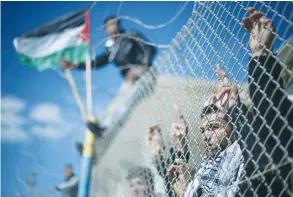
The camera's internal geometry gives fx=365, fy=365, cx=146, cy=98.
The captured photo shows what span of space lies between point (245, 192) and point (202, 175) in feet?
1.29

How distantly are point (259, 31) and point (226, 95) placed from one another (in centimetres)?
33

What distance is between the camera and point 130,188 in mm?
2580

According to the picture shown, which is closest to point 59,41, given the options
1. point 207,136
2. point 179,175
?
point 179,175

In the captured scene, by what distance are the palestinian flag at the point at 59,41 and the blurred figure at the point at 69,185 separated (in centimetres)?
170

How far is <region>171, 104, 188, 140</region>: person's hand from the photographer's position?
85.7 inches

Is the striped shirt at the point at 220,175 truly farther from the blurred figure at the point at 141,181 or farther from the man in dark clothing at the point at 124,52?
the man in dark clothing at the point at 124,52

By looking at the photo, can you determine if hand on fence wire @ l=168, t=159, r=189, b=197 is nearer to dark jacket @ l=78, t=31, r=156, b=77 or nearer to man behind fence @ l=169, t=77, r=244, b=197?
man behind fence @ l=169, t=77, r=244, b=197

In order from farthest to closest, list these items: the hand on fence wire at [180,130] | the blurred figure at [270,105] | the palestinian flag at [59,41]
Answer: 1. the palestinian flag at [59,41]
2. the hand on fence wire at [180,130]
3. the blurred figure at [270,105]

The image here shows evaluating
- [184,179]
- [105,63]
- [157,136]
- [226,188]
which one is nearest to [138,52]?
[105,63]

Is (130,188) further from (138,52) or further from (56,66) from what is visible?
(56,66)

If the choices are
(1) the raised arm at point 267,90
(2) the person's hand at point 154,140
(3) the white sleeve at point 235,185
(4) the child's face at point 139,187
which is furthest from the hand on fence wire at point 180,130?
(1) the raised arm at point 267,90

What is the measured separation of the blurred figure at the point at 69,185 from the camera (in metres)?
4.33

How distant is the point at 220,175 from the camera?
1692mm

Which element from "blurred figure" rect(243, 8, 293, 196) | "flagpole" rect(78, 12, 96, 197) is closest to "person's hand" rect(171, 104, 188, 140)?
"blurred figure" rect(243, 8, 293, 196)
